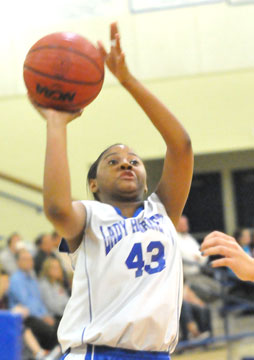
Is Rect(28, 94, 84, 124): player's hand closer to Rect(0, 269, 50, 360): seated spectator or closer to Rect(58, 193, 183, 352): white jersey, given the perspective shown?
Rect(58, 193, 183, 352): white jersey

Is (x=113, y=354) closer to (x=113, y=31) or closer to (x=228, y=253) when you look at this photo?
(x=228, y=253)

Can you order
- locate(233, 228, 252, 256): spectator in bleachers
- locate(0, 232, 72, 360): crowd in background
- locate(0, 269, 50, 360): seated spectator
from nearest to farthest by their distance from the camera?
locate(0, 269, 50, 360): seated spectator < locate(0, 232, 72, 360): crowd in background < locate(233, 228, 252, 256): spectator in bleachers

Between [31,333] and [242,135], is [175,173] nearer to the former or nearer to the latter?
[31,333]

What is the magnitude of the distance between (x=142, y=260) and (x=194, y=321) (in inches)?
207

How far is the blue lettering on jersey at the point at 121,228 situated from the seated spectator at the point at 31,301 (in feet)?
14.6

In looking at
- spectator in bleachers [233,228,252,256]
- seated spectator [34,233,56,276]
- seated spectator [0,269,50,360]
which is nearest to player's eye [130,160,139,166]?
seated spectator [0,269,50,360]

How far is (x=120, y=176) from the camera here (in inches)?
110

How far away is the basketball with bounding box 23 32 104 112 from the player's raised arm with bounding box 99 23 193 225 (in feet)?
0.24

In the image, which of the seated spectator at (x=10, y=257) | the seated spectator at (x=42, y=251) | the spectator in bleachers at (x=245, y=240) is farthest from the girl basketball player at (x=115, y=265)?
the spectator in bleachers at (x=245, y=240)

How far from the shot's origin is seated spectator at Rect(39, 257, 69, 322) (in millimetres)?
7441

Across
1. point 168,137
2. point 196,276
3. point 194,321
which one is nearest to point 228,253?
point 168,137

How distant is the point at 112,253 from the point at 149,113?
0.61m

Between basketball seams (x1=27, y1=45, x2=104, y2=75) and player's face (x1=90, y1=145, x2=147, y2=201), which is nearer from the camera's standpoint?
basketball seams (x1=27, y1=45, x2=104, y2=75)

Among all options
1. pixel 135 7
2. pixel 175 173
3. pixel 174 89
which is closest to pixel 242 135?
pixel 174 89
